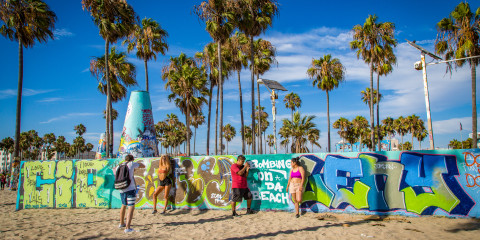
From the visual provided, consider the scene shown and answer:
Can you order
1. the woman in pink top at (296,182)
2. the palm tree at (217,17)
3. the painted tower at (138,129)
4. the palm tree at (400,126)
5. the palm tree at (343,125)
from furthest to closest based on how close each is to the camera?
the palm tree at (400,126), the palm tree at (343,125), the palm tree at (217,17), the painted tower at (138,129), the woman in pink top at (296,182)

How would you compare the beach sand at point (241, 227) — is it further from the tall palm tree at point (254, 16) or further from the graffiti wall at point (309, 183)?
the tall palm tree at point (254, 16)

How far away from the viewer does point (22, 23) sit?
16.9m

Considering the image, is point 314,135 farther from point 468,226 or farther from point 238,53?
point 468,226

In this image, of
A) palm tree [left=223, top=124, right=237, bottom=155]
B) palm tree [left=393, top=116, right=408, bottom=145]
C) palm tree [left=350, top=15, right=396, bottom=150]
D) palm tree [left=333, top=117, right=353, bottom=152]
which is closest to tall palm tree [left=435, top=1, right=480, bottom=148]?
palm tree [left=350, top=15, right=396, bottom=150]

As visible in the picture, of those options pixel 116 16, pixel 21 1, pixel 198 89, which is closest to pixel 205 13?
pixel 116 16

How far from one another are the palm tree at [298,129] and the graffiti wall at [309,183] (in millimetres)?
29892

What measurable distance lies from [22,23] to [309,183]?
19149mm

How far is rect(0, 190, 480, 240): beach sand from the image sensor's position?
18.6 ft

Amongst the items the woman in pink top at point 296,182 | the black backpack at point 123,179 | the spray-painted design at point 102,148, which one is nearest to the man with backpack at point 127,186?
the black backpack at point 123,179

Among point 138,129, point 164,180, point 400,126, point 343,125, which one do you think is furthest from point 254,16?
point 400,126

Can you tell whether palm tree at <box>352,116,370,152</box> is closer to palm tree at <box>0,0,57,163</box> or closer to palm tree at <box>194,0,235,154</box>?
palm tree at <box>194,0,235,154</box>

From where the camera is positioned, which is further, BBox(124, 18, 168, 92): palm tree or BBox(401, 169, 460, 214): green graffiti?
BBox(124, 18, 168, 92): palm tree

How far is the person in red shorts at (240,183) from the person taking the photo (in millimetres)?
7682

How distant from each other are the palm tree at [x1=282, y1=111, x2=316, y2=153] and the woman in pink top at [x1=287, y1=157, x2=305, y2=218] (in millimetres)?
30400
